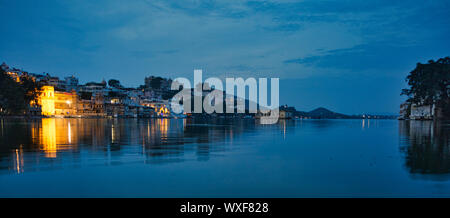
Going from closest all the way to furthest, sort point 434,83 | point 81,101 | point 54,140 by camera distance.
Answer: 1. point 54,140
2. point 434,83
3. point 81,101

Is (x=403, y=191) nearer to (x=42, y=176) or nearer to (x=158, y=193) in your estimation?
(x=158, y=193)

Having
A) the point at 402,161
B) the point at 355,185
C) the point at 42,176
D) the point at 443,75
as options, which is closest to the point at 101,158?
the point at 42,176

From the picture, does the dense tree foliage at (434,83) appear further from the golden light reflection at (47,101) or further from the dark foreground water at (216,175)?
the golden light reflection at (47,101)

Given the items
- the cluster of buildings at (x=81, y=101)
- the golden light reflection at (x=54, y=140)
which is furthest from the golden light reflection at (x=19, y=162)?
the cluster of buildings at (x=81, y=101)

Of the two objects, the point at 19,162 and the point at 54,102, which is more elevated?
the point at 54,102

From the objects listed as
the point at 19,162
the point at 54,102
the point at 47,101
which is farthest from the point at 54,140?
the point at 47,101

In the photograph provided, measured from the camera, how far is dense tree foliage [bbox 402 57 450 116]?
7719 cm

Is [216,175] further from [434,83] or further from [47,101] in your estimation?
[47,101]

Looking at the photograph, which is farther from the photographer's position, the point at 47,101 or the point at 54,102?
the point at 54,102

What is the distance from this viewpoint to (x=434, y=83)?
77125 mm

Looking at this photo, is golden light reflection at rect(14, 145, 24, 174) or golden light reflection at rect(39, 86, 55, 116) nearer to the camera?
golden light reflection at rect(14, 145, 24, 174)

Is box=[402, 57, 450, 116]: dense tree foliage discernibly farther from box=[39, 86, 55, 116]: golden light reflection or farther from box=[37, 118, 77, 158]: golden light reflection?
box=[39, 86, 55, 116]: golden light reflection

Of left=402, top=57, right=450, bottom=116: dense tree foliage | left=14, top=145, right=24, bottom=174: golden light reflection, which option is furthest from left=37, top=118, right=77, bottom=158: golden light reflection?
left=402, top=57, right=450, bottom=116: dense tree foliage
